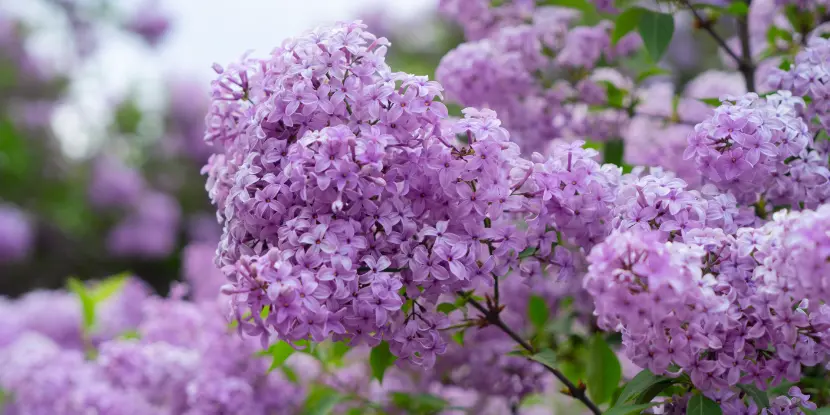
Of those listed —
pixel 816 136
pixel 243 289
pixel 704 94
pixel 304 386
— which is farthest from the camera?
pixel 704 94

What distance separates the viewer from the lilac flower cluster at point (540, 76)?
2.12 m

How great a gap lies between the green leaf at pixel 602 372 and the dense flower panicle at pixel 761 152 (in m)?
0.49

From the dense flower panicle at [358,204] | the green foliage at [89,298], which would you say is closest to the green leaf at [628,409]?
the dense flower panicle at [358,204]

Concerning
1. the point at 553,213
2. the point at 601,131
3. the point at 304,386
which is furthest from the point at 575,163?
the point at 304,386

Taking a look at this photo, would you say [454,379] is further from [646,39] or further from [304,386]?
[646,39]

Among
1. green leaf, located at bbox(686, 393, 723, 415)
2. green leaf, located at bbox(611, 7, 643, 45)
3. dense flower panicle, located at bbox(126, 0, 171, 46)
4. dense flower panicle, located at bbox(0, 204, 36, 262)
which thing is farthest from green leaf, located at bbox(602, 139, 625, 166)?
dense flower panicle, located at bbox(126, 0, 171, 46)

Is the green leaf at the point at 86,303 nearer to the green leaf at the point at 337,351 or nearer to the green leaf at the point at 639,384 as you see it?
the green leaf at the point at 337,351

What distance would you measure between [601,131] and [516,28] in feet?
1.20

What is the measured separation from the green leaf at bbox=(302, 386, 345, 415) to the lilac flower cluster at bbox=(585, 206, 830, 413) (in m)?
0.81

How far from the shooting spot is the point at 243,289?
4.10 feet

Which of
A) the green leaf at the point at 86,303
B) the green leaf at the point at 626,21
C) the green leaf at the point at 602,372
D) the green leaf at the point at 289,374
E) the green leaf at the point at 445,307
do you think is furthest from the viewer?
the green leaf at the point at 86,303

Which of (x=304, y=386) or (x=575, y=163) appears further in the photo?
(x=304, y=386)

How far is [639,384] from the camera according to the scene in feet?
4.50

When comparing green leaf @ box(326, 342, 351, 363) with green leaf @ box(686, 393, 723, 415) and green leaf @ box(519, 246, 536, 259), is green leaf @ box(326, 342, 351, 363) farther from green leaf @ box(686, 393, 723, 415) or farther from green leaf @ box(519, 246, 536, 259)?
green leaf @ box(686, 393, 723, 415)
